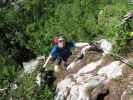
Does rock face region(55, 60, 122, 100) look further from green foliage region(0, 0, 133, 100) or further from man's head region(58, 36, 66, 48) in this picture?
man's head region(58, 36, 66, 48)

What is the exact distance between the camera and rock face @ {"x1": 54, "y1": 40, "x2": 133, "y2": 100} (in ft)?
36.3

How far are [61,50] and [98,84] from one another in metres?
3.27

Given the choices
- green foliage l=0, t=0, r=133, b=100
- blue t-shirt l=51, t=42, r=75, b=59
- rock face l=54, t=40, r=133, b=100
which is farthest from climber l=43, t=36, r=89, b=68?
rock face l=54, t=40, r=133, b=100

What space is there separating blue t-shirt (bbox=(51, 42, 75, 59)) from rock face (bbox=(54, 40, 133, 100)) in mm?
1528

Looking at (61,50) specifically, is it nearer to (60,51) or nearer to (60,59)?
(60,51)

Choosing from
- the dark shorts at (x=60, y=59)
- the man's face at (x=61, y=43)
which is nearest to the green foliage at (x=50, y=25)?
the dark shorts at (x=60, y=59)

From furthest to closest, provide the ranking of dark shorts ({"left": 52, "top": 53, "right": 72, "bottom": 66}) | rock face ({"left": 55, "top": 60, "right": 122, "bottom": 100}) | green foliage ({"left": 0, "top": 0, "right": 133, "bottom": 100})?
dark shorts ({"left": 52, "top": 53, "right": 72, "bottom": 66}) < green foliage ({"left": 0, "top": 0, "right": 133, "bottom": 100}) < rock face ({"left": 55, "top": 60, "right": 122, "bottom": 100})

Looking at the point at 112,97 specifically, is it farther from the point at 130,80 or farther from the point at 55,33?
the point at 55,33

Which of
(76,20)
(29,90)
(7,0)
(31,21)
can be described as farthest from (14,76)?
(7,0)

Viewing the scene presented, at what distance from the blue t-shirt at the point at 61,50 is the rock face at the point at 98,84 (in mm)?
1528

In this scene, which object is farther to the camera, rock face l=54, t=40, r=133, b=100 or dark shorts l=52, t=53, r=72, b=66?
dark shorts l=52, t=53, r=72, b=66

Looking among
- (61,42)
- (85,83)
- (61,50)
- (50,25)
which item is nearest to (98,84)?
(85,83)

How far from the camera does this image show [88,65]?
1332cm

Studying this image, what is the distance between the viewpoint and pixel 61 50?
14273 millimetres
